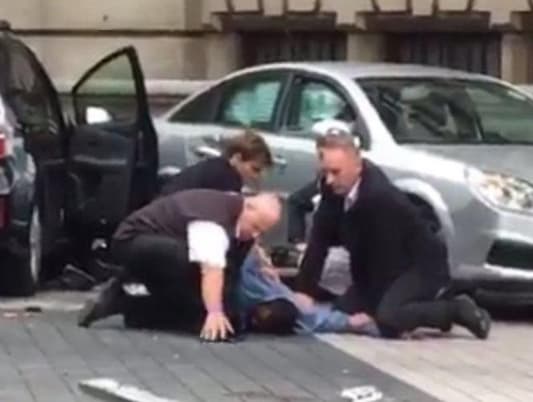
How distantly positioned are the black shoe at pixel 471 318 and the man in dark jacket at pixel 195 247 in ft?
3.78

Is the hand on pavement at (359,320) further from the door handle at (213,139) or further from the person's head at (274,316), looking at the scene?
the door handle at (213,139)

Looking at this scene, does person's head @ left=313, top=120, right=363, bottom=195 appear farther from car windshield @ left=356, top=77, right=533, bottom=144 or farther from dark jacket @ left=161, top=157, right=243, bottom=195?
car windshield @ left=356, top=77, right=533, bottom=144

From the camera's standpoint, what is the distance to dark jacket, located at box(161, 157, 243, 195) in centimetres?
1388

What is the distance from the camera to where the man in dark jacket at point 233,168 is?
13641 millimetres

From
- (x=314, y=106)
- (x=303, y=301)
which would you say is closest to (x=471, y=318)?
(x=303, y=301)

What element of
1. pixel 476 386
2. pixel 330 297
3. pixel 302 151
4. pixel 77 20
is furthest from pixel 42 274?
pixel 77 20

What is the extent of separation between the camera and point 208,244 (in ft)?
43.0

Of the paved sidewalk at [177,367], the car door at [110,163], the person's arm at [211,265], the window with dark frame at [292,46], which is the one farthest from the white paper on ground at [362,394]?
the window with dark frame at [292,46]

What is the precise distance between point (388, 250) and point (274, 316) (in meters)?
0.73

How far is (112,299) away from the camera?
1377 centimetres

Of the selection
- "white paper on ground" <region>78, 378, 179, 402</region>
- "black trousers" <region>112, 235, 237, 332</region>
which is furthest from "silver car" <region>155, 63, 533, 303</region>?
"white paper on ground" <region>78, 378, 179, 402</region>

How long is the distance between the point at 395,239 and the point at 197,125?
3.84 m

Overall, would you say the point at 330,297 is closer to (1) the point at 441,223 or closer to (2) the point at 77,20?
(1) the point at 441,223

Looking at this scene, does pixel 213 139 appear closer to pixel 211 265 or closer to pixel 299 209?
pixel 299 209
